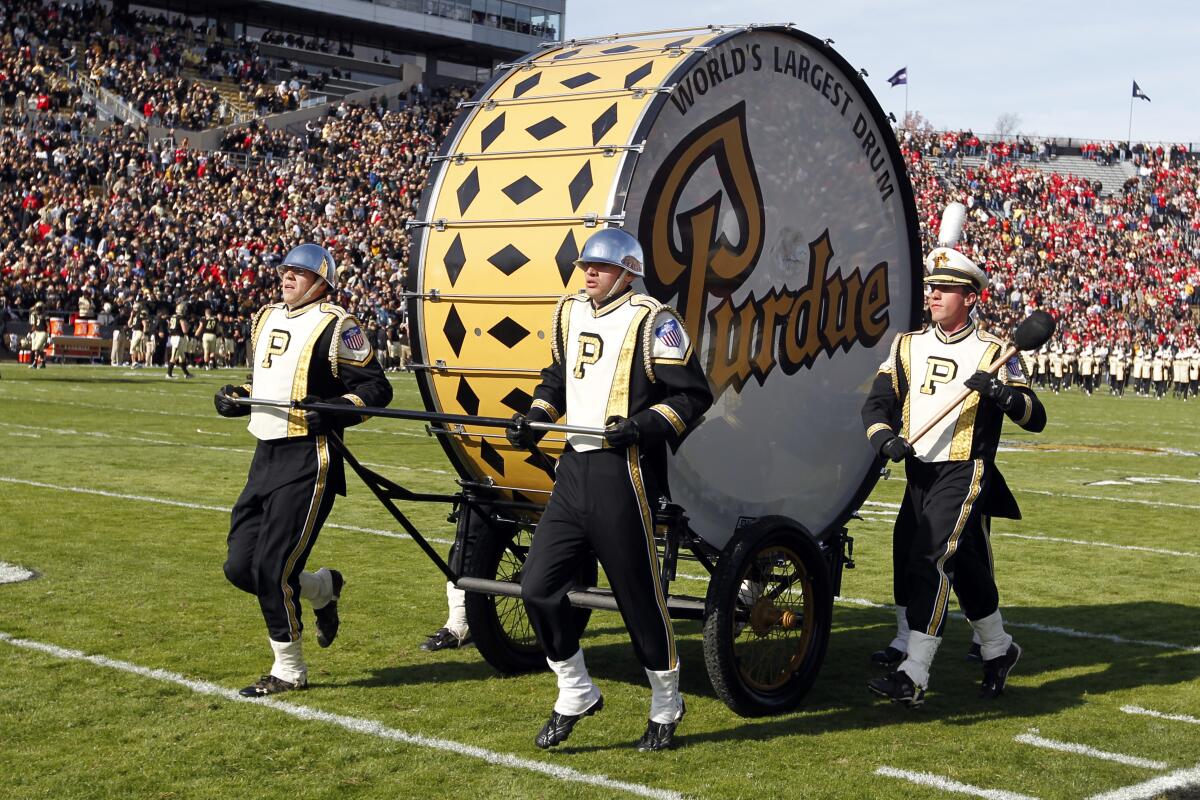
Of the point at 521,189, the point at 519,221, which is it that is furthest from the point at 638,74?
the point at 519,221

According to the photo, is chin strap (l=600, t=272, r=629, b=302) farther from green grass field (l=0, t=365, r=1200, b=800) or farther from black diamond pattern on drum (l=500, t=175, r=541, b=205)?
green grass field (l=0, t=365, r=1200, b=800)

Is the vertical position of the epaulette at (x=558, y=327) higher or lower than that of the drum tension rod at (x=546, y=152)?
lower

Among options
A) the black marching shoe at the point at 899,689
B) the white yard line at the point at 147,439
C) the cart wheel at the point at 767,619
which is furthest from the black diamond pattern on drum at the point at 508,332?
the white yard line at the point at 147,439

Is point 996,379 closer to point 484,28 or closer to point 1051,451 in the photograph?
point 1051,451

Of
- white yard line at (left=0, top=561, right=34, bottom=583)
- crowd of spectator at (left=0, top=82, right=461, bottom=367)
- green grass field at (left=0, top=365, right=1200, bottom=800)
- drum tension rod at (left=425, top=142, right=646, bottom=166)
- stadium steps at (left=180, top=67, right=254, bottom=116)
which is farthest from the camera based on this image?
stadium steps at (left=180, top=67, right=254, bottom=116)

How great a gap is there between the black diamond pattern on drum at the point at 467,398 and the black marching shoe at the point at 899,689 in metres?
2.13

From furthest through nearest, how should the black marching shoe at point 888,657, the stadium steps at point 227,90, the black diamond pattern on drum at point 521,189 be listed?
1. the stadium steps at point 227,90
2. the black marching shoe at point 888,657
3. the black diamond pattern on drum at point 521,189

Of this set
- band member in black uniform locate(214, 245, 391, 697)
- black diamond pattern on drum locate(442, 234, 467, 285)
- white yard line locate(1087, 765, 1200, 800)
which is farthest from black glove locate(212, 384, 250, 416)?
white yard line locate(1087, 765, 1200, 800)

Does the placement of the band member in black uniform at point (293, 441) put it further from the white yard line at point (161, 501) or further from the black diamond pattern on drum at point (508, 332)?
the white yard line at point (161, 501)

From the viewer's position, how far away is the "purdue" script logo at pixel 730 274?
6449 millimetres

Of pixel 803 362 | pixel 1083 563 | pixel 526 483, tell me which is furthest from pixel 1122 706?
pixel 1083 563

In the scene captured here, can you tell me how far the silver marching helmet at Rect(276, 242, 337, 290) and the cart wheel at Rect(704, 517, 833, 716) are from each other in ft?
7.18

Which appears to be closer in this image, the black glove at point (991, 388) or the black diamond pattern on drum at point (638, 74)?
the black glove at point (991, 388)

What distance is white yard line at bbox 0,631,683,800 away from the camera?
5.23 meters
